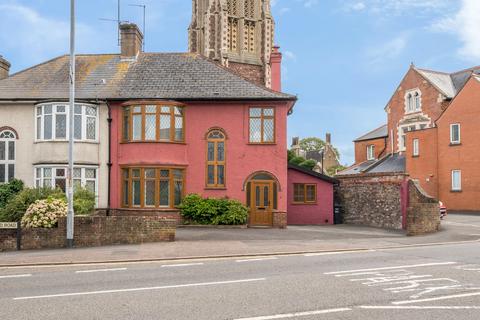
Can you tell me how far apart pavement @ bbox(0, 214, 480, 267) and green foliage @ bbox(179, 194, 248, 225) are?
109cm

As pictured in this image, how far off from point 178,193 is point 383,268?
14416mm

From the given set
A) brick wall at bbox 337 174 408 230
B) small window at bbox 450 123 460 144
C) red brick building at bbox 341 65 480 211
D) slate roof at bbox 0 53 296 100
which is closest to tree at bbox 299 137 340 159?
red brick building at bbox 341 65 480 211

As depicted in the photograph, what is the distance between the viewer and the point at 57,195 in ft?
64.1

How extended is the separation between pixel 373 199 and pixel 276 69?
30.7 ft

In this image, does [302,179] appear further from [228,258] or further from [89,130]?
[228,258]

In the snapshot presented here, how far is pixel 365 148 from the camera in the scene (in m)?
55.2

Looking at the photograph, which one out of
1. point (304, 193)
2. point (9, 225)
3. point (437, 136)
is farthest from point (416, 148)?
point (9, 225)

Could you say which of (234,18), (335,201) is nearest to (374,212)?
(335,201)

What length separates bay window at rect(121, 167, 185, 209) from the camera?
2394cm

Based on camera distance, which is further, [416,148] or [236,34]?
[236,34]

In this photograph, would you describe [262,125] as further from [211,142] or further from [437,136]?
[437,136]

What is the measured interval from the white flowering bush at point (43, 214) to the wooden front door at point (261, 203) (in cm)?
1002

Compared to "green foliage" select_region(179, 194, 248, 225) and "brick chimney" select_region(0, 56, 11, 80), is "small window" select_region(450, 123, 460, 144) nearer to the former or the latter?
"green foliage" select_region(179, 194, 248, 225)

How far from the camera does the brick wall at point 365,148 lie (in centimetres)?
5231
